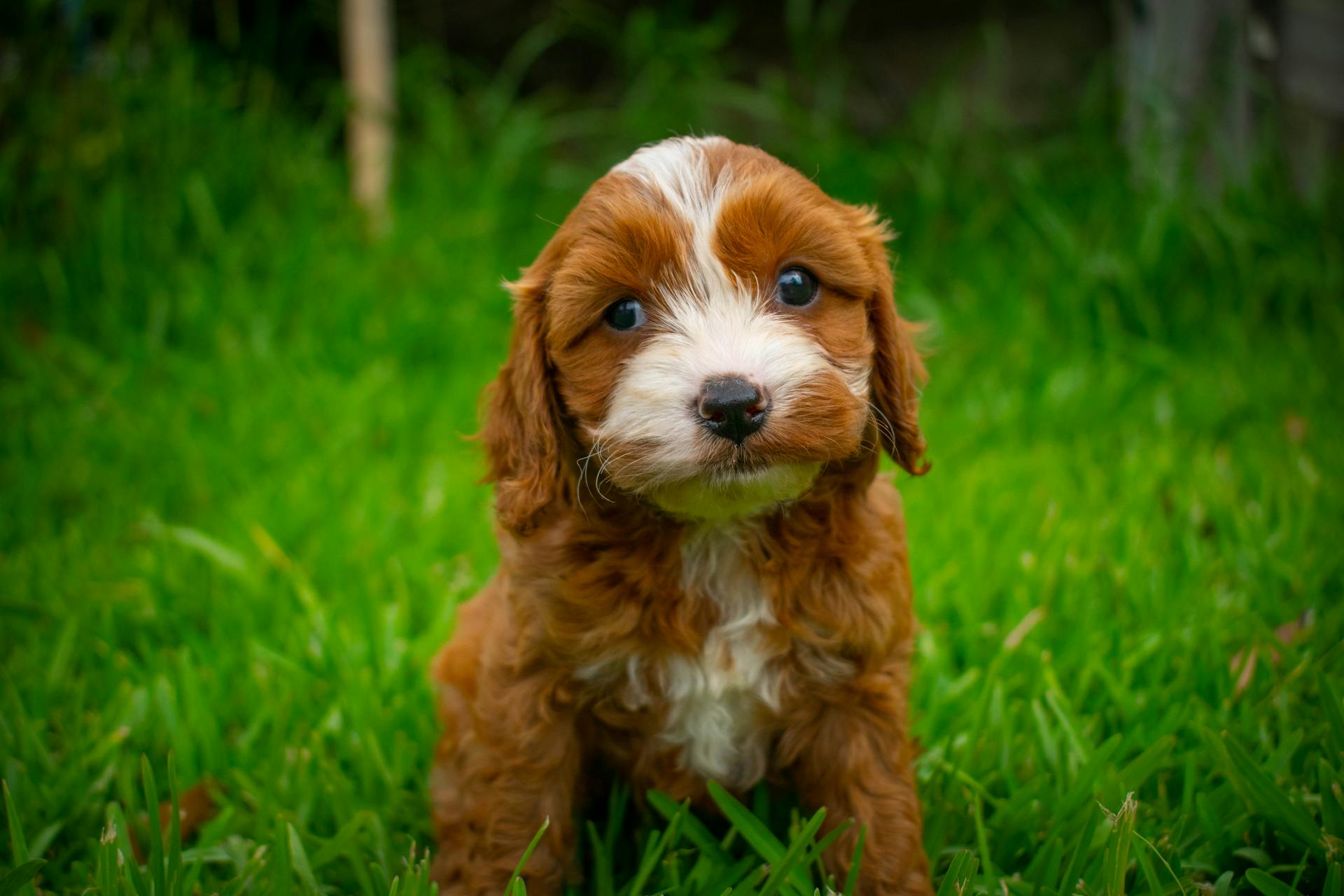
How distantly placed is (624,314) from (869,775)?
1.08m

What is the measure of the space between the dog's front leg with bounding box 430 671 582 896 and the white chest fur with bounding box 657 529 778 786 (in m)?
0.24

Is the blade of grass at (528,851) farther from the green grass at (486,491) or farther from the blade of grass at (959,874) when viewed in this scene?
the blade of grass at (959,874)

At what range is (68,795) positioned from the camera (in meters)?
2.75

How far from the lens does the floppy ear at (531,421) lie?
2305mm

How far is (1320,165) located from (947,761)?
435 cm

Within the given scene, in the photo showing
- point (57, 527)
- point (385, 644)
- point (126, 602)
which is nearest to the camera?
point (385, 644)

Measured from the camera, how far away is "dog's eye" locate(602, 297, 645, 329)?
223 cm

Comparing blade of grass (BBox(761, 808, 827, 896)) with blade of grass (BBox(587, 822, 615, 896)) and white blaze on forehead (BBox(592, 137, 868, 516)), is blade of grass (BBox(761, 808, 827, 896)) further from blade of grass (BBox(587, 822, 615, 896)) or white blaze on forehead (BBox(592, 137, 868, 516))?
white blaze on forehead (BBox(592, 137, 868, 516))

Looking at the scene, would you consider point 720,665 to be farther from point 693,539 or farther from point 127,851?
point 127,851

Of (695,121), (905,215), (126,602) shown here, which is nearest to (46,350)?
(126,602)

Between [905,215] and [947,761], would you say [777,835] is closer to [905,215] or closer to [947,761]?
[947,761]

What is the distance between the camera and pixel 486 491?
4277 millimetres

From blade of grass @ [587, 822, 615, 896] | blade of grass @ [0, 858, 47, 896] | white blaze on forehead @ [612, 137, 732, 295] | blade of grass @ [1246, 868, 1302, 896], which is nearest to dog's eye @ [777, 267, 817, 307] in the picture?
white blaze on forehead @ [612, 137, 732, 295]

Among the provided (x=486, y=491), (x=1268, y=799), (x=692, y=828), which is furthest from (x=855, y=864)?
(x=486, y=491)
